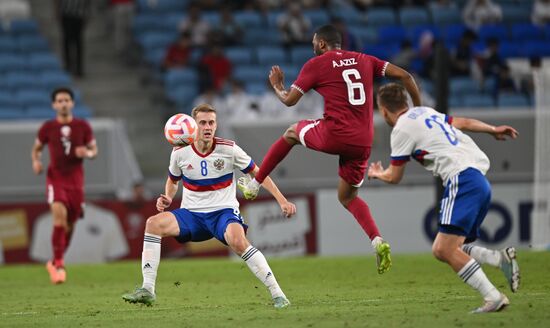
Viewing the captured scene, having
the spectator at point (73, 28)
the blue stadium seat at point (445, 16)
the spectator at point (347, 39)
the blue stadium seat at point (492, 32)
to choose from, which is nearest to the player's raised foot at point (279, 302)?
the spectator at point (347, 39)

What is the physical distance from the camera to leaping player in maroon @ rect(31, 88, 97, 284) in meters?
14.5

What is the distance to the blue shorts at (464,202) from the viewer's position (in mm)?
9109

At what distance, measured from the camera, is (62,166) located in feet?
48.3

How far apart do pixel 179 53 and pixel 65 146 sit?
837cm

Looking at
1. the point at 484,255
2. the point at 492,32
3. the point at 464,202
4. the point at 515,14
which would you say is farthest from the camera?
the point at 515,14

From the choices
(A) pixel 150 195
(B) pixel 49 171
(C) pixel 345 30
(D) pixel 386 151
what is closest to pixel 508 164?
(D) pixel 386 151

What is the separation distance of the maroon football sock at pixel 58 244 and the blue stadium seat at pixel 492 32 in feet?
42.9

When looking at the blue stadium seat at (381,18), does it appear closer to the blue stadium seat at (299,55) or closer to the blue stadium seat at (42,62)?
the blue stadium seat at (299,55)

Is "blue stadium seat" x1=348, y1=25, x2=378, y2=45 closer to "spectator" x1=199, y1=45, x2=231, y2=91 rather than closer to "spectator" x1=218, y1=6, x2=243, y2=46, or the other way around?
"spectator" x1=218, y1=6, x2=243, y2=46

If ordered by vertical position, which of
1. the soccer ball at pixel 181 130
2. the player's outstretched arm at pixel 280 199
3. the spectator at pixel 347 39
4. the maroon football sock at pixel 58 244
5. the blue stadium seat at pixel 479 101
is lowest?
the maroon football sock at pixel 58 244

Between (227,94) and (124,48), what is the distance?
411cm

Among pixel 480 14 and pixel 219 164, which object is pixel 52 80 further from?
pixel 219 164

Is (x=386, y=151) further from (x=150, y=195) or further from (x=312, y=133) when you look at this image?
(x=312, y=133)

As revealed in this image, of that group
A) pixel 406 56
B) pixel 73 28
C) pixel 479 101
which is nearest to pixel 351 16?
pixel 406 56
